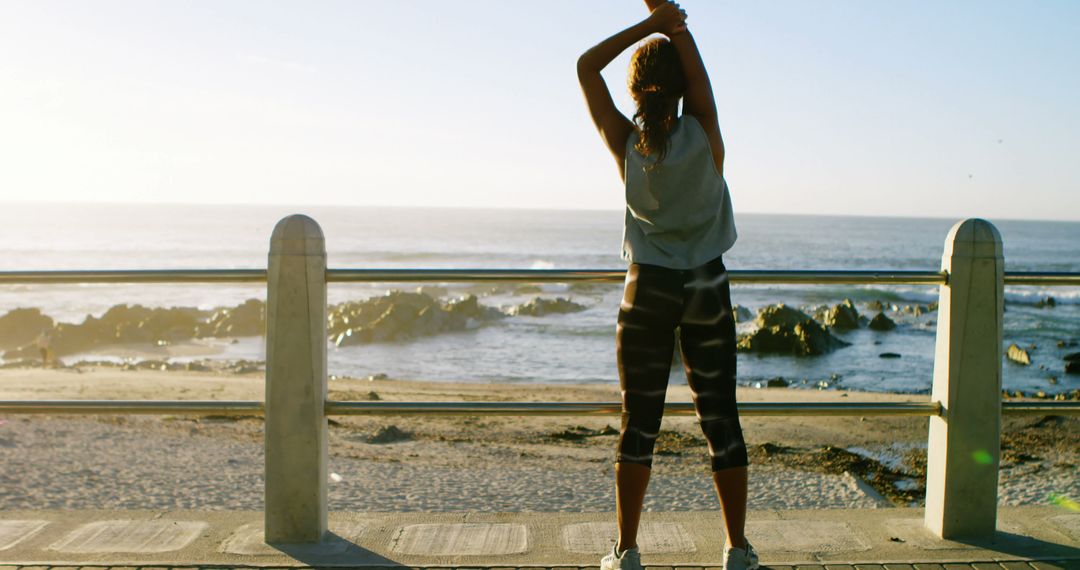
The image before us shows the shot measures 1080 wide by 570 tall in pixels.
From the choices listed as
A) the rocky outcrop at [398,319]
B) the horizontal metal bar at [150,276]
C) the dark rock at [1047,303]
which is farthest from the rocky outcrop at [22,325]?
the dark rock at [1047,303]

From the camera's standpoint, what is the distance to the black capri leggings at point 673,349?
9.81ft

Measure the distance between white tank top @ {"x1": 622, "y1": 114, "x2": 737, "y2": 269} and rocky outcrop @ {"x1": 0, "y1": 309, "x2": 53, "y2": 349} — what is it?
80.2 feet

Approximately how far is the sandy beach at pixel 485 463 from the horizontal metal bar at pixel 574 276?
2520mm

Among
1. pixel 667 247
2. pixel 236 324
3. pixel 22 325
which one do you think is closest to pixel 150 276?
pixel 667 247

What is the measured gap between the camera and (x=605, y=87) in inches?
120

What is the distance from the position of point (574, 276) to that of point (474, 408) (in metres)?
0.64

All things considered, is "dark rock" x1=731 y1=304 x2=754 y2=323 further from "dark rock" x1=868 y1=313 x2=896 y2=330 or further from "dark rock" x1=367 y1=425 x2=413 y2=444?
"dark rock" x1=367 y1=425 x2=413 y2=444

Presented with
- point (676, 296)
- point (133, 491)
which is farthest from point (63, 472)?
point (676, 296)

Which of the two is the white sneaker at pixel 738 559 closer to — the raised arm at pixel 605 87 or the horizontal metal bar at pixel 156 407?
the raised arm at pixel 605 87

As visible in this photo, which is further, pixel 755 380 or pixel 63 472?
pixel 755 380

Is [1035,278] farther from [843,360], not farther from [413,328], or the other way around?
[413,328]

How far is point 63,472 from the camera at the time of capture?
6945 mm

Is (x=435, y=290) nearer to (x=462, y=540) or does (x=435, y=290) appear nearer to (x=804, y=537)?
(x=462, y=540)

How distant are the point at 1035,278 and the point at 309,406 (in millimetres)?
2830
